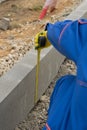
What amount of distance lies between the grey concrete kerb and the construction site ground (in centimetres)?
56

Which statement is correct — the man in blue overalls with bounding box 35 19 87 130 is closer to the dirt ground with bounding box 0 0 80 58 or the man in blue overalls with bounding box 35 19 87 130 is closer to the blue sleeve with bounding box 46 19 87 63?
the blue sleeve with bounding box 46 19 87 63

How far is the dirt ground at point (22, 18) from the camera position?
672 centimetres

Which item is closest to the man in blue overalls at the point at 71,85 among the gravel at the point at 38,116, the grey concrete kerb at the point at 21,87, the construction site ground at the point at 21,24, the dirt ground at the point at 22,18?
the grey concrete kerb at the point at 21,87

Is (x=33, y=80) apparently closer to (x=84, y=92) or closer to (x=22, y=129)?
(x=22, y=129)

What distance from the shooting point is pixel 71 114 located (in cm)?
290

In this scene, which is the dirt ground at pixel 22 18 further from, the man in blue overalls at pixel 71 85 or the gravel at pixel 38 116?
the man in blue overalls at pixel 71 85

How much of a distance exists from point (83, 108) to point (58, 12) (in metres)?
6.10

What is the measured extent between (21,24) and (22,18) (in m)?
0.52

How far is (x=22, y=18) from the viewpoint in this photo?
8.30 meters

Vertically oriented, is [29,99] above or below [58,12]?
below

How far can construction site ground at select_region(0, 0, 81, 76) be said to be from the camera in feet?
19.3

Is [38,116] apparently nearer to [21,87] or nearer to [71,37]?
[21,87]

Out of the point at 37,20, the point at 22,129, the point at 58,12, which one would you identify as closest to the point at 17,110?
the point at 22,129

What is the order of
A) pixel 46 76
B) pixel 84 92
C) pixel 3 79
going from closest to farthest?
pixel 84 92, pixel 3 79, pixel 46 76
